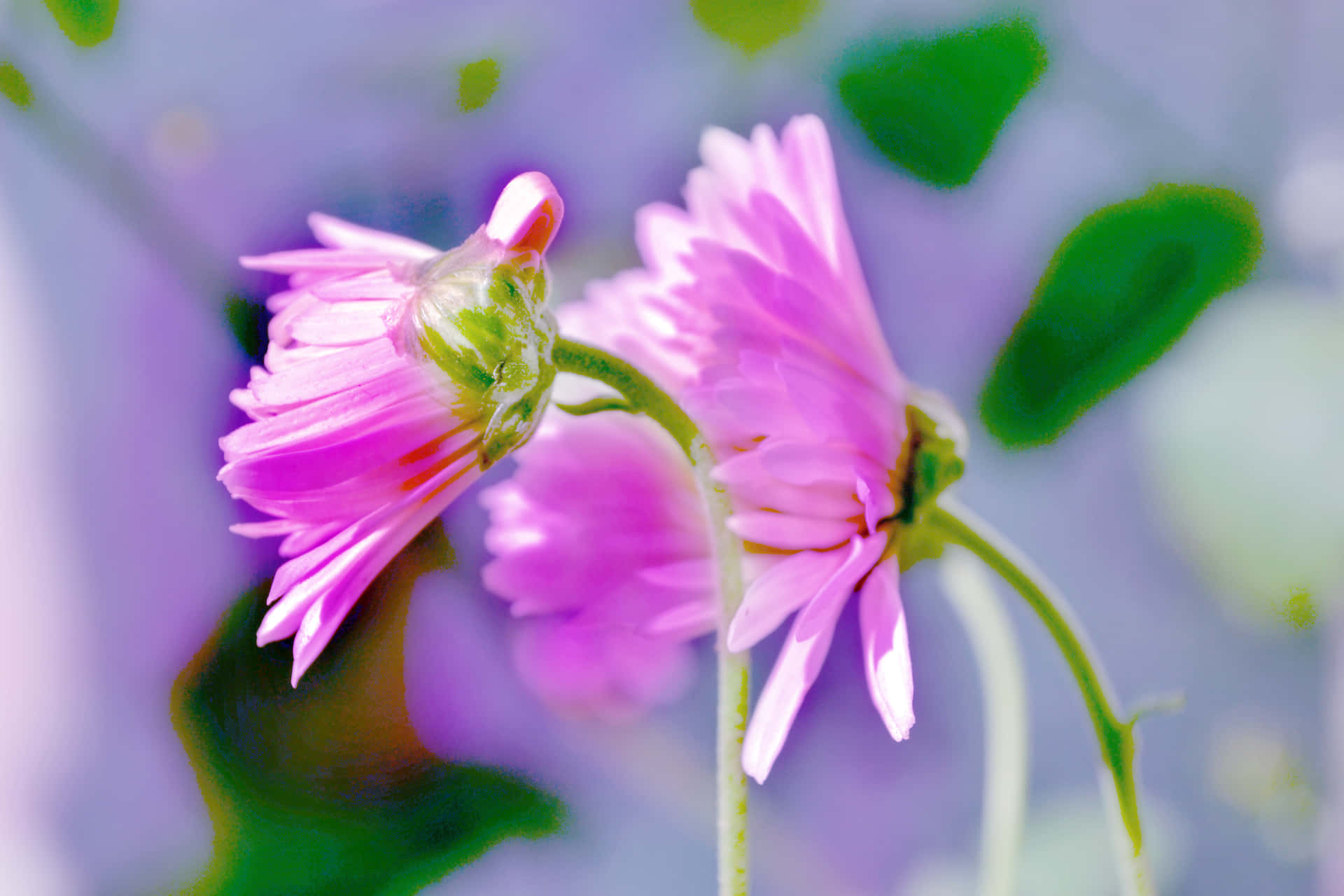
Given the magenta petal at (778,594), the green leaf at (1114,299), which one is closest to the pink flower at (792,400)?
the magenta petal at (778,594)

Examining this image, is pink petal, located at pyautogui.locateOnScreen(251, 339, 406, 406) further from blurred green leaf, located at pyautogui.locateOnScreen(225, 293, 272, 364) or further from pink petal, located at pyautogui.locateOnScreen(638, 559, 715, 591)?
blurred green leaf, located at pyautogui.locateOnScreen(225, 293, 272, 364)

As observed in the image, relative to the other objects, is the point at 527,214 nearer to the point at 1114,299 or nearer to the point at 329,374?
the point at 329,374

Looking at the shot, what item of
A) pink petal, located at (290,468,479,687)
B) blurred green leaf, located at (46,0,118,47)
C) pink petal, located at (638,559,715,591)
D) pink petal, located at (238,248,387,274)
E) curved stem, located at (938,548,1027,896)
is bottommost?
curved stem, located at (938,548,1027,896)

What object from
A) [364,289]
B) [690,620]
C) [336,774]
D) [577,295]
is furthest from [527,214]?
[336,774]

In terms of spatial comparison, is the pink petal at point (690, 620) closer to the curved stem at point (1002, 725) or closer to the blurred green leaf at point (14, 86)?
the curved stem at point (1002, 725)

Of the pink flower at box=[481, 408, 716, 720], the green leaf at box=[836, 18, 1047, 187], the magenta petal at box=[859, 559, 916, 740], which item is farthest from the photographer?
the green leaf at box=[836, 18, 1047, 187]

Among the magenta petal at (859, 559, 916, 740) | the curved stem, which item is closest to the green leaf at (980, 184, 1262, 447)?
the curved stem

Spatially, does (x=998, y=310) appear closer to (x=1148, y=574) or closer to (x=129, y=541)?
(x=1148, y=574)
